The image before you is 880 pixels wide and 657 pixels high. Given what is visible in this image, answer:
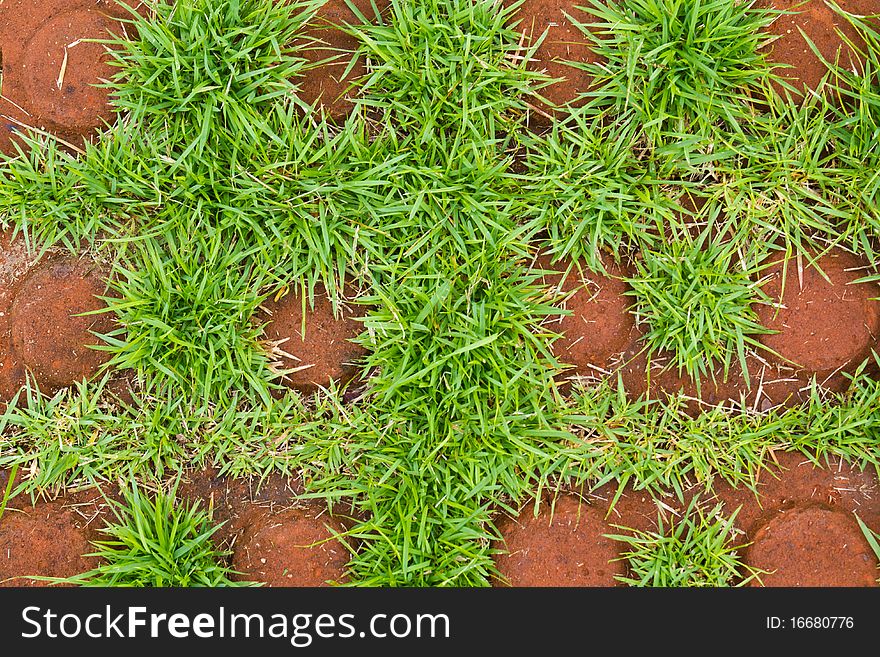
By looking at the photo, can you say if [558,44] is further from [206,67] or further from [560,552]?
[560,552]

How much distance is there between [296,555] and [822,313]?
1756 mm

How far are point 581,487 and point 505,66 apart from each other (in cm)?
130

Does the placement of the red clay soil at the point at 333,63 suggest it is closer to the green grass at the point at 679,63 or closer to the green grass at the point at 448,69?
the green grass at the point at 448,69

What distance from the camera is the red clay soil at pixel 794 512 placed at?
6.55ft

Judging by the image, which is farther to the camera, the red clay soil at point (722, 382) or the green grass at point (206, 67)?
the red clay soil at point (722, 382)

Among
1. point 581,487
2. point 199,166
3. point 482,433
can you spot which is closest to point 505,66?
point 199,166

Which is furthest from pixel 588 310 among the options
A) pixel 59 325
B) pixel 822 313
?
pixel 59 325

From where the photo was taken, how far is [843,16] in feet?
Result: 6.70

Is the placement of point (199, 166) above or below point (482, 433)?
above

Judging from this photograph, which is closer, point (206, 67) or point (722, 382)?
point (206, 67)

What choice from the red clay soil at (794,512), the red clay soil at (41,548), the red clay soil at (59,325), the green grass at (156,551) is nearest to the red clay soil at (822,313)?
the red clay soil at (794,512)

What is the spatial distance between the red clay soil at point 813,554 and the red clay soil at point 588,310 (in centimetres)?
75

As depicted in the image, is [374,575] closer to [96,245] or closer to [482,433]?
[482,433]

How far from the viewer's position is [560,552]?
2004 mm
